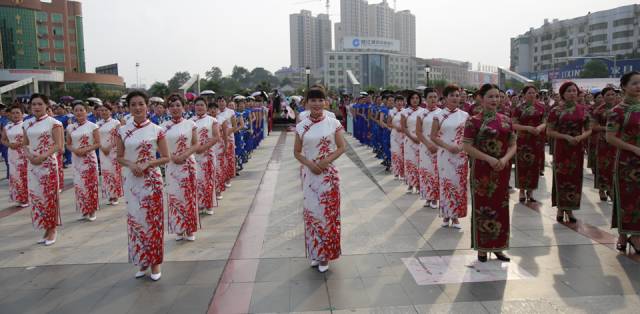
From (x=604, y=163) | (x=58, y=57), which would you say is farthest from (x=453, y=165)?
(x=58, y=57)

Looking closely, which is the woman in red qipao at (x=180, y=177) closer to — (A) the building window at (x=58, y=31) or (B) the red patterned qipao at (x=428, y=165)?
(B) the red patterned qipao at (x=428, y=165)

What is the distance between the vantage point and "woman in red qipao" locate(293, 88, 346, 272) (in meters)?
4.57

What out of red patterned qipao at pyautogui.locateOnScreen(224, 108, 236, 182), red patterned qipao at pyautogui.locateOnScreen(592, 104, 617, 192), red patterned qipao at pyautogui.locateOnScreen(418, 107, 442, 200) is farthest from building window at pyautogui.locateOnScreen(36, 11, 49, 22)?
red patterned qipao at pyautogui.locateOnScreen(592, 104, 617, 192)

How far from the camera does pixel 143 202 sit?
4.54m

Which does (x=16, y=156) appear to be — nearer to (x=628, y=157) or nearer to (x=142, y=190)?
(x=142, y=190)

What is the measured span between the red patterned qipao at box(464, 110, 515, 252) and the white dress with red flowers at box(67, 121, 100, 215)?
5.35 metres

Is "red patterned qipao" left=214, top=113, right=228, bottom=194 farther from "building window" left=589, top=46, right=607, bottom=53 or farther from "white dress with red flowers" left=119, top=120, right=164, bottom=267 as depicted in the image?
"building window" left=589, top=46, right=607, bottom=53

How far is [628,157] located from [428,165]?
2.58 metres

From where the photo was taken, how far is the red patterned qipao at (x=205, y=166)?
700 cm

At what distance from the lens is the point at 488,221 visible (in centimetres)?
468

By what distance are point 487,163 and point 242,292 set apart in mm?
2547

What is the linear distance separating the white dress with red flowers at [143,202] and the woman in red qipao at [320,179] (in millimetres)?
1404

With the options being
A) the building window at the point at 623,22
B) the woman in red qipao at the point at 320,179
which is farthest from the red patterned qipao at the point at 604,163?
the building window at the point at 623,22

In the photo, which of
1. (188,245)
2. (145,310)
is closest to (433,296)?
(145,310)
